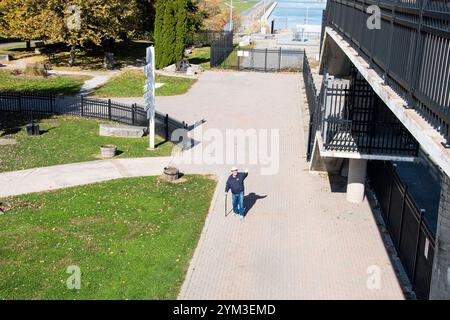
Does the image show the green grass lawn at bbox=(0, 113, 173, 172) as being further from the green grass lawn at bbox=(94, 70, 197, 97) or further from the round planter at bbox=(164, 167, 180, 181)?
the green grass lawn at bbox=(94, 70, 197, 97)

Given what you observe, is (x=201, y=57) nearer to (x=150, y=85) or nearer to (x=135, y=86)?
(x=135, y=86)

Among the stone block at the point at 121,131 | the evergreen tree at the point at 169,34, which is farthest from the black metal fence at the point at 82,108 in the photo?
the evergreen tree at the point at 169,34

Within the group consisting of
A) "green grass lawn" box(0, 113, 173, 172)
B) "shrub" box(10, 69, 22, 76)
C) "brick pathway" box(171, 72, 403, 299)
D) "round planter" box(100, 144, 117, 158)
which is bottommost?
"brick pathway" box(171, 72, 403, 299)

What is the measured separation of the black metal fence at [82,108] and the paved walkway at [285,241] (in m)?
5.41

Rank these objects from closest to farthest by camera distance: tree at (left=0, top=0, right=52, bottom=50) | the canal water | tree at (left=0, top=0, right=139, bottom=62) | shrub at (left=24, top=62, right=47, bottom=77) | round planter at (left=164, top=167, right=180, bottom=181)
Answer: round planter at (left=164, top=167, right=180, bottom=181) < tree at (left=0, top=0, right=139, bottom=62) < shrub at (left=24, top=62, right=47, bottom=77) < tree at (left=0, top=0, right=52, bottom=50) < the canal water

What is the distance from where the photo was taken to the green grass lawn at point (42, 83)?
29.8 metres

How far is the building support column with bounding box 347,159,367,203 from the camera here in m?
14.7

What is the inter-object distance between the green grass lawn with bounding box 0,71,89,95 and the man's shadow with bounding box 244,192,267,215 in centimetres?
1659

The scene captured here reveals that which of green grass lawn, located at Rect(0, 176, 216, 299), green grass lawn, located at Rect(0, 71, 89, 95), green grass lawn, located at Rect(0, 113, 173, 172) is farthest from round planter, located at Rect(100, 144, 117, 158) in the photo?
green grass lawn, located at Rect(0, 71, 89, 95)

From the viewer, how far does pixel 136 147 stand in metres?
20.1

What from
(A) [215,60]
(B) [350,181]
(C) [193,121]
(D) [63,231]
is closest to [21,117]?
(C) [193,121]

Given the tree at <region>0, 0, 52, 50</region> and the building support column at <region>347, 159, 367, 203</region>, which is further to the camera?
the tree at <region>0, 0, 52, 50</region>

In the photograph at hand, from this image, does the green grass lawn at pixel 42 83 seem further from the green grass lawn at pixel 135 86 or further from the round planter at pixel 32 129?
the round planter at pixel 32 129

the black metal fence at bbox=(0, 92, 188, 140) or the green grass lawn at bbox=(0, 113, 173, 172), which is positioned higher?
the black metal fence at bbox=(0, 92, 188, 140)
